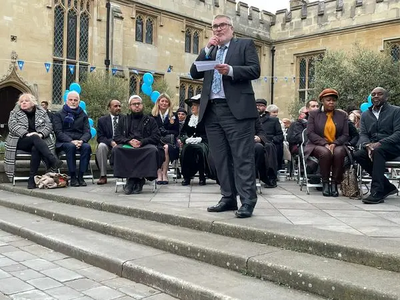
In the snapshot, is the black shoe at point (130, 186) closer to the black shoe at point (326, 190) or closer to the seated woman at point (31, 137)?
the seated woman at point (31, 137)

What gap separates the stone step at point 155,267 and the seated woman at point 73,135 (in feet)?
7.62

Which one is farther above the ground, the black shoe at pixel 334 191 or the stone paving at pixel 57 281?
the black shoe at pixel 334 191

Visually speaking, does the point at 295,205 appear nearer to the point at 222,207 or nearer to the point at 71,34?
the point at 222,207

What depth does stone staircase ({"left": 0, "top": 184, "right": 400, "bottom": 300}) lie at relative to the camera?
9.46ft

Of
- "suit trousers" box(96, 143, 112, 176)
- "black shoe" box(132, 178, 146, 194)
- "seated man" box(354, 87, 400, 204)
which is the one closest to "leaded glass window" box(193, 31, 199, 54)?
"suit trousers" box(96, 143, 112, 176)

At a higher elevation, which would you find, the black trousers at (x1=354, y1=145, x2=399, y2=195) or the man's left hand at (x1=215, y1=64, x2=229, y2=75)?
the man's left hand at (x1=215, y1=64, x2=229, y2=75)

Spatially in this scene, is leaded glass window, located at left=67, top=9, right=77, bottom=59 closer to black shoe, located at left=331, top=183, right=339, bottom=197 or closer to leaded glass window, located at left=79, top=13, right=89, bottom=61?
leaded glass window, located at left=79, top=13, right=89, bottom=61

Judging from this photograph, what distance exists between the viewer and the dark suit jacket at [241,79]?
14.0 ft

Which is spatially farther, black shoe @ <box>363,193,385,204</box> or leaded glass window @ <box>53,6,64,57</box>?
leaded glass window @ <box>53,6,64,57</box>

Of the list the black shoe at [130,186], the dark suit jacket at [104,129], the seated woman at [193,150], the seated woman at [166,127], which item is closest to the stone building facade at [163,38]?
the dark suit jacket at [104,129]

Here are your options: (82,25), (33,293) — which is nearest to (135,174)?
(33,293)

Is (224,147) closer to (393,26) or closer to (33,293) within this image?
(33,293)

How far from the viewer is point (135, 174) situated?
6.37m

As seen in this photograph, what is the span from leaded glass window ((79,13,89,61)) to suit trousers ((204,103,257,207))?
15.1m
